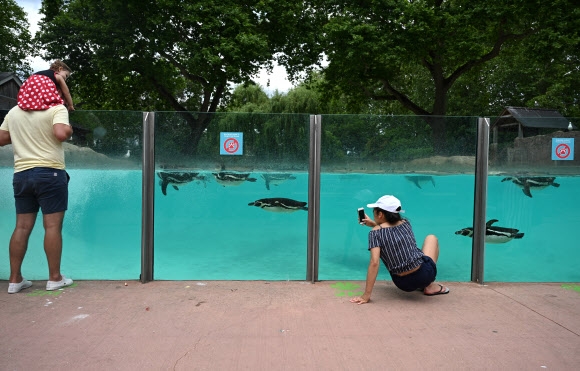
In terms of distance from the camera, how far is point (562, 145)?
528 cm

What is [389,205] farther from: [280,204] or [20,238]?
[20,238]

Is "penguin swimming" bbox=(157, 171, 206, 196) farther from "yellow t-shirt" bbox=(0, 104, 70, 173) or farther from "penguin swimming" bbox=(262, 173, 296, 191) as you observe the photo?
"yellow t-shirt" bbox=(0, 104, 70, 173)

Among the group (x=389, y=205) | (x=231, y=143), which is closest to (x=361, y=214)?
(x=389, y=205)

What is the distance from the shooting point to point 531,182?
213 inches

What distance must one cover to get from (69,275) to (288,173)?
8.49ft

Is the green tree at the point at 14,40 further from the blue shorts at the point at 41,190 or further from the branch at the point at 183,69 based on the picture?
the blue shorts at the point at 41,190

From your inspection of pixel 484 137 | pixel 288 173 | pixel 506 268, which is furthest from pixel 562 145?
pixel 288 173

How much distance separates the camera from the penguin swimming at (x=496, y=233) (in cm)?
533

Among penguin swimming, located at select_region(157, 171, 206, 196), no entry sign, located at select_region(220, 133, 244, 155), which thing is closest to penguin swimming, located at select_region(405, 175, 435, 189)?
no entry sign, located at select_region(220, 133, 244, 155)

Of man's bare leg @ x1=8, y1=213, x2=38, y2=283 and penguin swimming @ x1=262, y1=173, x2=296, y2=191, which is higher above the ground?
penguin swimming @ x1=262, y1=173, x2=296, y2=191

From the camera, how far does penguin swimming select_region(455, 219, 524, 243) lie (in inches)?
210

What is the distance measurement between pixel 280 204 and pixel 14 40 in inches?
1342

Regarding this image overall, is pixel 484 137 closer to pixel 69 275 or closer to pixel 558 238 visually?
pixel 558 238

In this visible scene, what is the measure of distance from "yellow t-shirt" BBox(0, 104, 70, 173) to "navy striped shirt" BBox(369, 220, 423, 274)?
3.02 meters
